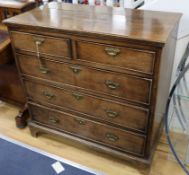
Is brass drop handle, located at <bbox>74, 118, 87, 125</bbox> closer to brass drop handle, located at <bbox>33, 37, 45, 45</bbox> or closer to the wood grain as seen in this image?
the wood grain

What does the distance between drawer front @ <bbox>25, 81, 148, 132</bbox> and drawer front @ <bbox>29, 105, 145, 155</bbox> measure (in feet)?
0.24

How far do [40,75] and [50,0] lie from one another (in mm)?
665

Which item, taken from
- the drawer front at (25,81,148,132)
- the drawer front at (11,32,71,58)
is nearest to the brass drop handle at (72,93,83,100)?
the drawer front at (25,81,148,132)

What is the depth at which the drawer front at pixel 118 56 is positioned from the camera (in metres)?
1.13

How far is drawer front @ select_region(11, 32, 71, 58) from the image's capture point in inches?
51.8

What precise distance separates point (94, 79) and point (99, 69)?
8 cm

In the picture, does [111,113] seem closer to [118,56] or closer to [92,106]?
[92,106]

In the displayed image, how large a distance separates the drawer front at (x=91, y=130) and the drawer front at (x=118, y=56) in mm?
453

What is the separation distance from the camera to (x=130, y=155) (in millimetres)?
1530

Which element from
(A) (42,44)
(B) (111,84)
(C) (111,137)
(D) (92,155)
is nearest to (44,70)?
(A) (42,44)

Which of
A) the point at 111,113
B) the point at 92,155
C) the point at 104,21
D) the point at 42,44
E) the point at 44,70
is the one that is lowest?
the point at 92,155

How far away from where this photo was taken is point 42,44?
138cm

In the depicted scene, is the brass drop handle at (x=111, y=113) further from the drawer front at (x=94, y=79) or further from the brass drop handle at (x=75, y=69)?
the brass drop handle at (x=75, y=69)

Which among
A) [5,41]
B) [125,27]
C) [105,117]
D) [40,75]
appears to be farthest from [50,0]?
[105,117]
